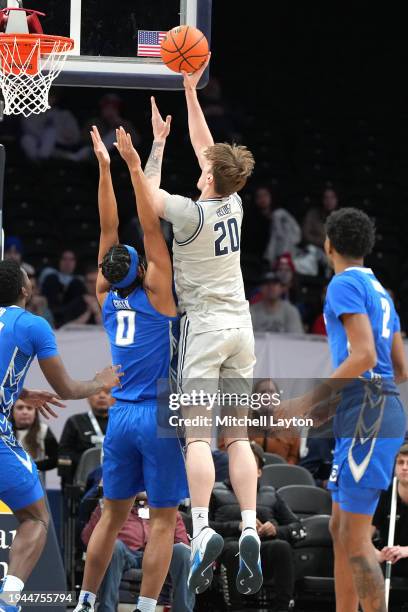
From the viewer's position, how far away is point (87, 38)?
851 cm

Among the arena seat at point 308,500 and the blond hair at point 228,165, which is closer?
the blond hair at point 228,165

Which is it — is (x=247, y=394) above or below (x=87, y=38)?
below

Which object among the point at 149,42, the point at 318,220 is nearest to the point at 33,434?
the point at 149,42

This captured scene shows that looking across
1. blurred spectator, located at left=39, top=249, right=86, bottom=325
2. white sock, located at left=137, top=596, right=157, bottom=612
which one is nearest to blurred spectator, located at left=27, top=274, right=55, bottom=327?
blurred spectator, located at left=39, top=249, right=86, bottom=325

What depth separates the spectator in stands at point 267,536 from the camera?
384 inches

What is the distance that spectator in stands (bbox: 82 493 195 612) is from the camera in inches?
351

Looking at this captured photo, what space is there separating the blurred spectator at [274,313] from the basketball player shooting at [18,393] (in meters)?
6.85

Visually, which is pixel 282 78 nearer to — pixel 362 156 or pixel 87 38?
pixel 362 156

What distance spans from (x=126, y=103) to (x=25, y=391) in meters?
11.9

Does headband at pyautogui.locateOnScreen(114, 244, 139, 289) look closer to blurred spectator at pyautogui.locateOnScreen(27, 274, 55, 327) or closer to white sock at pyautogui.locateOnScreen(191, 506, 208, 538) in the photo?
white sock at pyautogui.locateOnScreen(191, 506, 208, 538)

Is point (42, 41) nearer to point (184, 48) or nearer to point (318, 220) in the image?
point (184, 48)

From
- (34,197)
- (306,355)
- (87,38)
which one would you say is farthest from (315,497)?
(34,197)

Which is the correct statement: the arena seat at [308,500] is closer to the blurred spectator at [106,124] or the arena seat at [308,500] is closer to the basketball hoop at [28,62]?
the basketball hoop at [28,62]

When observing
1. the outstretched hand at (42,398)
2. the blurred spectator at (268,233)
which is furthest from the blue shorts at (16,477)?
the blurred spectator at (268,233)
